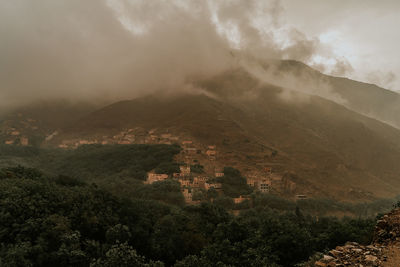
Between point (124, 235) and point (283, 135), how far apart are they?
93080 mm

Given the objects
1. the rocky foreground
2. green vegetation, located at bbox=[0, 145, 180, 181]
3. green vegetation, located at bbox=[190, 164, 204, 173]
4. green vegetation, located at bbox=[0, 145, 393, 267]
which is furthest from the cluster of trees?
green vegetation, located at bbox=[0, 145, 180, 181]

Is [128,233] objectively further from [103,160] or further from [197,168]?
[103,160]

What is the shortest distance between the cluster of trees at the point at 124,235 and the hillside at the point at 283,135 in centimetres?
4719

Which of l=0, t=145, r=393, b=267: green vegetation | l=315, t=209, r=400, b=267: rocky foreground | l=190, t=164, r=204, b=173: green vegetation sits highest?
l=315, t=209, r=400, b=267: rocky foreground

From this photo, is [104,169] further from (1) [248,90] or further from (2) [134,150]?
(1) [248,90]

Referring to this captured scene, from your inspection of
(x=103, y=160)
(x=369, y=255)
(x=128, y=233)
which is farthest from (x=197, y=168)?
(x=369, y=255)

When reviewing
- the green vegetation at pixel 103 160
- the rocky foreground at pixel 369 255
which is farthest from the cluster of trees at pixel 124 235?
the green vegetation at pixel 103 160

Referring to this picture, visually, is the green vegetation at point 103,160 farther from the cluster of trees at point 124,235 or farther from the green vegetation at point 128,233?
the cluster of trees at point 124,235

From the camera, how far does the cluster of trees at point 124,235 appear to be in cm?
2098

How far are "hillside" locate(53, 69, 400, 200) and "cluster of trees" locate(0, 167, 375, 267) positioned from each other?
47.2m

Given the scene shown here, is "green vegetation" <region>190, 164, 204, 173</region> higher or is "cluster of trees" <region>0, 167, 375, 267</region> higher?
"green vegetation" <region>190, 164, 204, 173</region>

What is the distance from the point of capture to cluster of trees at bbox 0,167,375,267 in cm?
2098

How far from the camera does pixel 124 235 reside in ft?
89.0

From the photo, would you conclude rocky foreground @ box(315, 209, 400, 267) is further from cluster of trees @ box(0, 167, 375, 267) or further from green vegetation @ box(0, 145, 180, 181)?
green vegetation @ box(0, 145, 180, 181)
